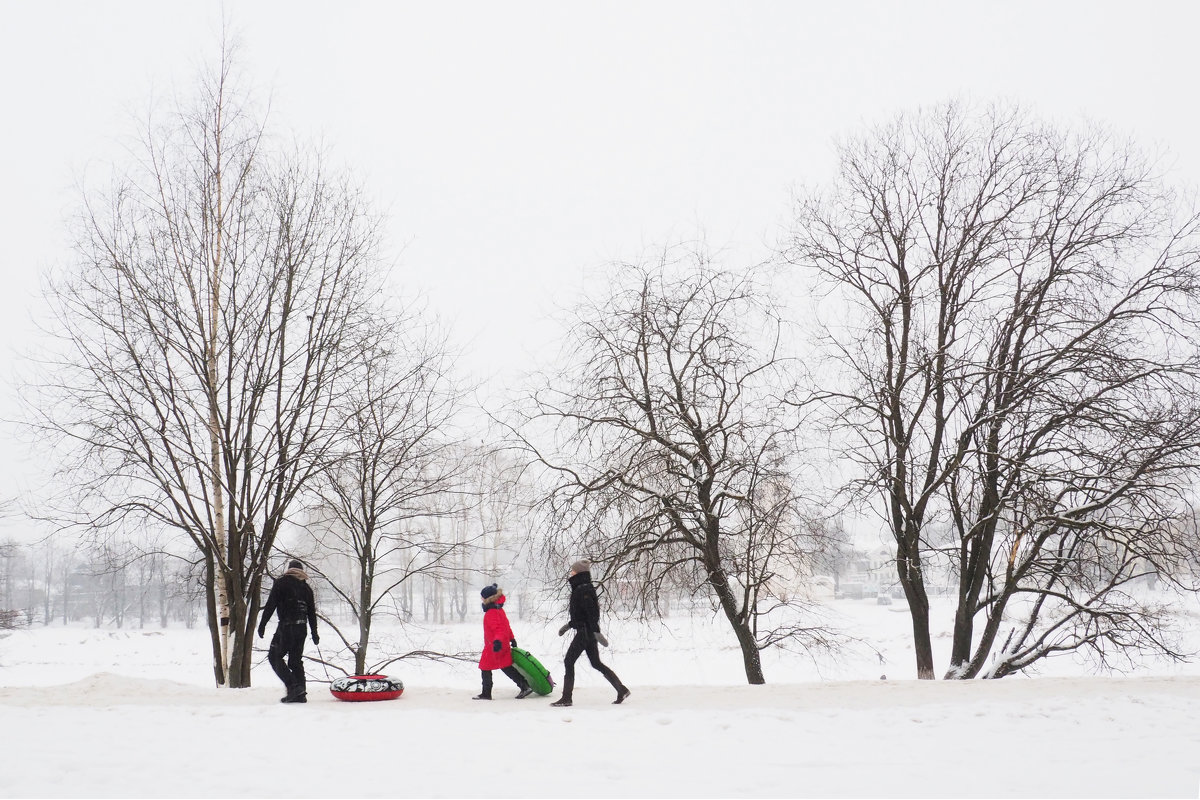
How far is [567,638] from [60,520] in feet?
34.6

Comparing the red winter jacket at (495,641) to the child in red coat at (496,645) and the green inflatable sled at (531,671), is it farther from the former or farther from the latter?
the green inflatable sled at (531,671)

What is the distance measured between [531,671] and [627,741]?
2751mm

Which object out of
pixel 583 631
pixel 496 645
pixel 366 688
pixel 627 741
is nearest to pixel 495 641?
pixel 496 645

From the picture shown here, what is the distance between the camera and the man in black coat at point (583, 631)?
28.8ft

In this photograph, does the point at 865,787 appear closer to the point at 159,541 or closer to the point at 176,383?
the point at 176,383

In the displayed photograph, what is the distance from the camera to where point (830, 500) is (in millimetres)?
12195

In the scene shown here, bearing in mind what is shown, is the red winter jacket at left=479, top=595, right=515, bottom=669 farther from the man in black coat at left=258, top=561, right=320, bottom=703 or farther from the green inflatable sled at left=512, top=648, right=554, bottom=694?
the man in black coat at left=258, top=561, right=320, bottom=703

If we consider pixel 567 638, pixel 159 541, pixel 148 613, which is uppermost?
pixel 159 541

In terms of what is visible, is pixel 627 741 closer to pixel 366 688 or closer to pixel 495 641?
pixel 495 641

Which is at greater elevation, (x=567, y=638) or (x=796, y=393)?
(x=796, y=393)

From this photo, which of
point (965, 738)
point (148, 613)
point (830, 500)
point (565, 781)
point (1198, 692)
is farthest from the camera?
point (148, 613)

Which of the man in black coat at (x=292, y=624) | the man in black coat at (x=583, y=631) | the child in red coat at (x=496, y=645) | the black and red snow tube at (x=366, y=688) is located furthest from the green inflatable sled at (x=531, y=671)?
Result: the man in black coat at (x=292, y=624)

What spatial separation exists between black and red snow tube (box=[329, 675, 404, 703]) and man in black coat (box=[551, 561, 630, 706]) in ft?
6.47

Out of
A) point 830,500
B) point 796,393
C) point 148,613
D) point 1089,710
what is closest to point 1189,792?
point 1089,710
